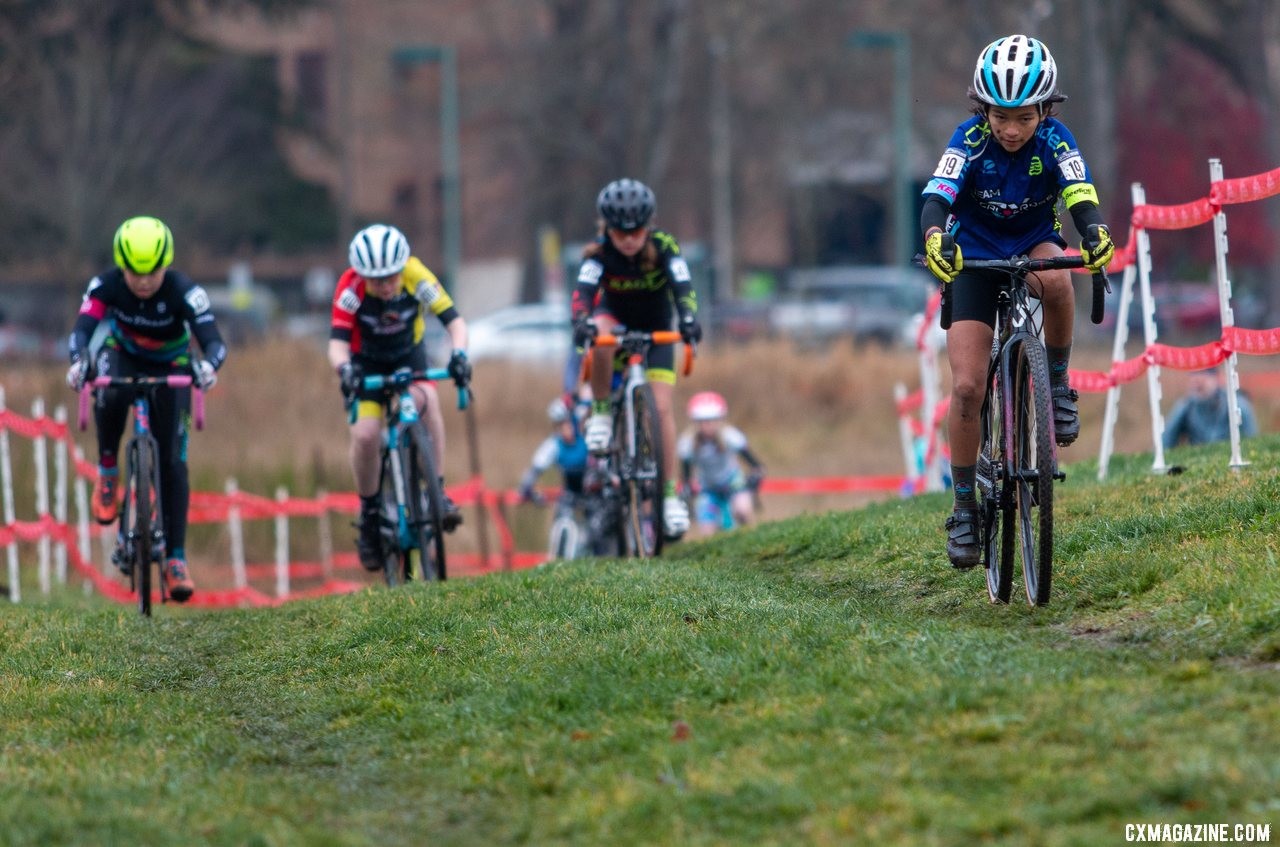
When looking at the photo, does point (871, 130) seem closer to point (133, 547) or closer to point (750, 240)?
point (750, 240)

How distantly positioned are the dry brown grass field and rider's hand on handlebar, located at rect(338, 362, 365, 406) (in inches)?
370

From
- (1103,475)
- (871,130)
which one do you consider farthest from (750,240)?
(1103,475)

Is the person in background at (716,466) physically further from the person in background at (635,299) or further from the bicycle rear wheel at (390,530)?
the bicycle rear wheel at (390,530)

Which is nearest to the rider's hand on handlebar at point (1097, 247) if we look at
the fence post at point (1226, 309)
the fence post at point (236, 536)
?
the fence post at point (1226, 309)

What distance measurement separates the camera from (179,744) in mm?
6148

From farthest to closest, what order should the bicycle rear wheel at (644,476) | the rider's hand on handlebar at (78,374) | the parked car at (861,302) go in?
the parked car at (861,302)
the bicycle rear wheel at (644,476)
the rider's hand on handlebar at (78,374)

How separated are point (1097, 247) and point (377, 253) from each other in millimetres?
4600

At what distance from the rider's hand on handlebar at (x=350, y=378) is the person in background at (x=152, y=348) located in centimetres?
66

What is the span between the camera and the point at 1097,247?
695cm

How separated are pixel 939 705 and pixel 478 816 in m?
1.40

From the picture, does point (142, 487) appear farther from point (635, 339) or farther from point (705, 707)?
point (705, 707)

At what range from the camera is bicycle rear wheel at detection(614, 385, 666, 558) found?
34.7ft

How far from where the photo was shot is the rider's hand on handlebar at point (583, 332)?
10758 mm

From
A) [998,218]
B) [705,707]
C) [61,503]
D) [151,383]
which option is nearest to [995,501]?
[998,218]
